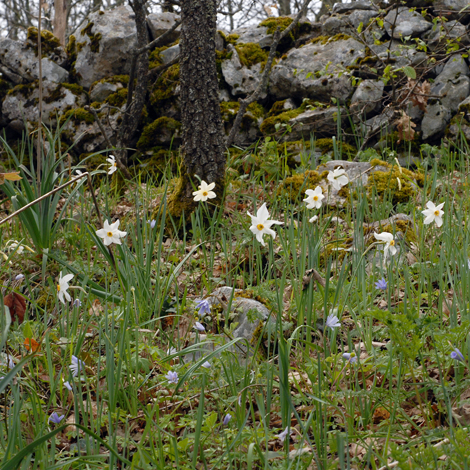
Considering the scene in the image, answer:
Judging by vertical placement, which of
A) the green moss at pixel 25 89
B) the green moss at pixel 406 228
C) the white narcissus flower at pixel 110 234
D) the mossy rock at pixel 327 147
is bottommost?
the green moss at pixel 406 228

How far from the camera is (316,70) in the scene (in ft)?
16.4

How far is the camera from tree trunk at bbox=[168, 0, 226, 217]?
3.34m

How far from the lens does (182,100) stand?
343cm

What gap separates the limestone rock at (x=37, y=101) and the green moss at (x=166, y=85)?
99 cm

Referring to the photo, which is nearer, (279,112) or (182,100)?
(182,100)

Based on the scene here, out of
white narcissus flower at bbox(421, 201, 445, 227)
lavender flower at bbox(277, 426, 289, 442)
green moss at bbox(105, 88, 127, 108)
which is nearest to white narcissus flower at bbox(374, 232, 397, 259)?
white narcissus flower at bbox(421, 201, 445, 227)

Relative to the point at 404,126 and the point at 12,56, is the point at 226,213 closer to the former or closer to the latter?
the point at 404,126

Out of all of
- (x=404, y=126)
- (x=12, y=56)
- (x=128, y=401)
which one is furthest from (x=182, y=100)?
(x=12, y=56)

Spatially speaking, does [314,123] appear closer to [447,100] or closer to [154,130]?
[447,100]

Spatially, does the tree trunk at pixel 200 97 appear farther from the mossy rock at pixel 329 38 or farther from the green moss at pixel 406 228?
the mossy rock at pixel 329 38

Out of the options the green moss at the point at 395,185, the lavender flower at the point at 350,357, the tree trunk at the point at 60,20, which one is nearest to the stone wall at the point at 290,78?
the green moss at the point at 395,185

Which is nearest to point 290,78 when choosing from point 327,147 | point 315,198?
point 327,147

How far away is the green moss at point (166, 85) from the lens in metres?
5.29

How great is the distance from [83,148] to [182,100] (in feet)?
8.15
